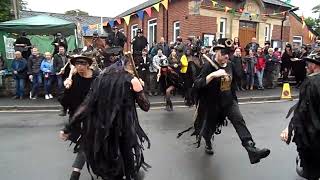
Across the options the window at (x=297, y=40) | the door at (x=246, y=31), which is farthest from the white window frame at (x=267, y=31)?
the window at (x=297, y=40)

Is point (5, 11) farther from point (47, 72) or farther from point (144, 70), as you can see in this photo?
point (144, 70)

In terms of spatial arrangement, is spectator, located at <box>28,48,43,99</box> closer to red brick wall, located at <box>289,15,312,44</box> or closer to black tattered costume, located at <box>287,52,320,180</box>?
black tattered costume, located at <box>287,52,320,180</box>

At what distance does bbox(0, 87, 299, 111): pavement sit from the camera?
40.1 feet

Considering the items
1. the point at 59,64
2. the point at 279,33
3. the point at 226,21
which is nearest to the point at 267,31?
the point at 279,33

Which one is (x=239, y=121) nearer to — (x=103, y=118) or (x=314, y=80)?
(x=314, y=80)

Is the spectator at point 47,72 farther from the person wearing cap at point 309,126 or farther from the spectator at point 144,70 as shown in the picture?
the person wearing cap at point 309,126

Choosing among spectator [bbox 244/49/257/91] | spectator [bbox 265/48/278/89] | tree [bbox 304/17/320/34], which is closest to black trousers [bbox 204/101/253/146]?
spectator [bbox 244/49/257/91]

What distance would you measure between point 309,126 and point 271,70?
1279 cm

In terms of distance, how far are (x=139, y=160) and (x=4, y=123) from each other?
631 centimetres

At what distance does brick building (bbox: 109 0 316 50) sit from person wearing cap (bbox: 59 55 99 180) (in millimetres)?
16466

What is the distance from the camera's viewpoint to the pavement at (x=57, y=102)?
12.2 meters

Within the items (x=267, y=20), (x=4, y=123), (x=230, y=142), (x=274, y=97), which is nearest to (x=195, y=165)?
(x=230, y=142)

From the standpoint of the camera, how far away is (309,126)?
187 inches

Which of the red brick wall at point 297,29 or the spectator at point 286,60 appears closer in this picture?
the spectator at point 286,60
